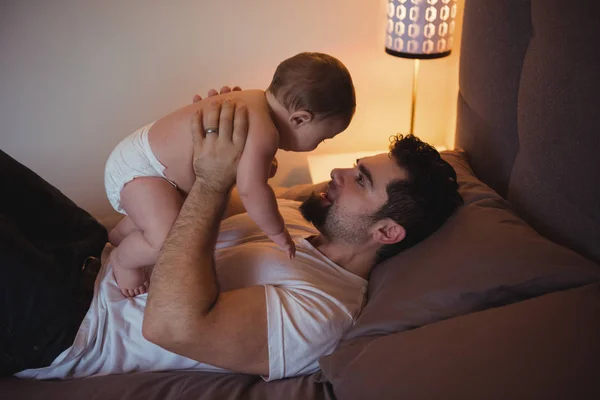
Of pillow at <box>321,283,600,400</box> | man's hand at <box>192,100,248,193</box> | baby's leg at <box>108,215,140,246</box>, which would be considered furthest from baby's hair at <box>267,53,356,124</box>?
baby's leg at <box>108,215,140,246</box>

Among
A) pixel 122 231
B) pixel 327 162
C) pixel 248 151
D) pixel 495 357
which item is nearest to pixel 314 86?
pixel 248 151

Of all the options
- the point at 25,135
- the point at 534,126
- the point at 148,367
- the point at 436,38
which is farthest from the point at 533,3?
the point at 25,135

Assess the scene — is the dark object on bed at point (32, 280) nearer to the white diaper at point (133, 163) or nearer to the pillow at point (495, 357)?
the white diaper at point (133, 163)

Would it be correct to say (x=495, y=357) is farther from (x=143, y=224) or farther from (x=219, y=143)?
(x=143, y=224)

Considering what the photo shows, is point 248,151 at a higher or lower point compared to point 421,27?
lower

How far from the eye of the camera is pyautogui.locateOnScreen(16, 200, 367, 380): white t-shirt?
118 cm

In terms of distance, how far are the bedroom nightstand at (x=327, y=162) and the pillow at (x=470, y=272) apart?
85cm

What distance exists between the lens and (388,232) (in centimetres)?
A: 138

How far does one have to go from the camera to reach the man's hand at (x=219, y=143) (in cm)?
122

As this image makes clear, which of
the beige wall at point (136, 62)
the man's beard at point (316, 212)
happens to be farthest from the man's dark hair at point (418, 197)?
the beige wall at point (136, 62)

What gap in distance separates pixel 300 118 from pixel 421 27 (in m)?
0.80

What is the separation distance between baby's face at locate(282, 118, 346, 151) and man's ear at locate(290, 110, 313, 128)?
11 millimetres

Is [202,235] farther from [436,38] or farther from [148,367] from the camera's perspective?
[436,38]

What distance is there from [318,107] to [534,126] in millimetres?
474
